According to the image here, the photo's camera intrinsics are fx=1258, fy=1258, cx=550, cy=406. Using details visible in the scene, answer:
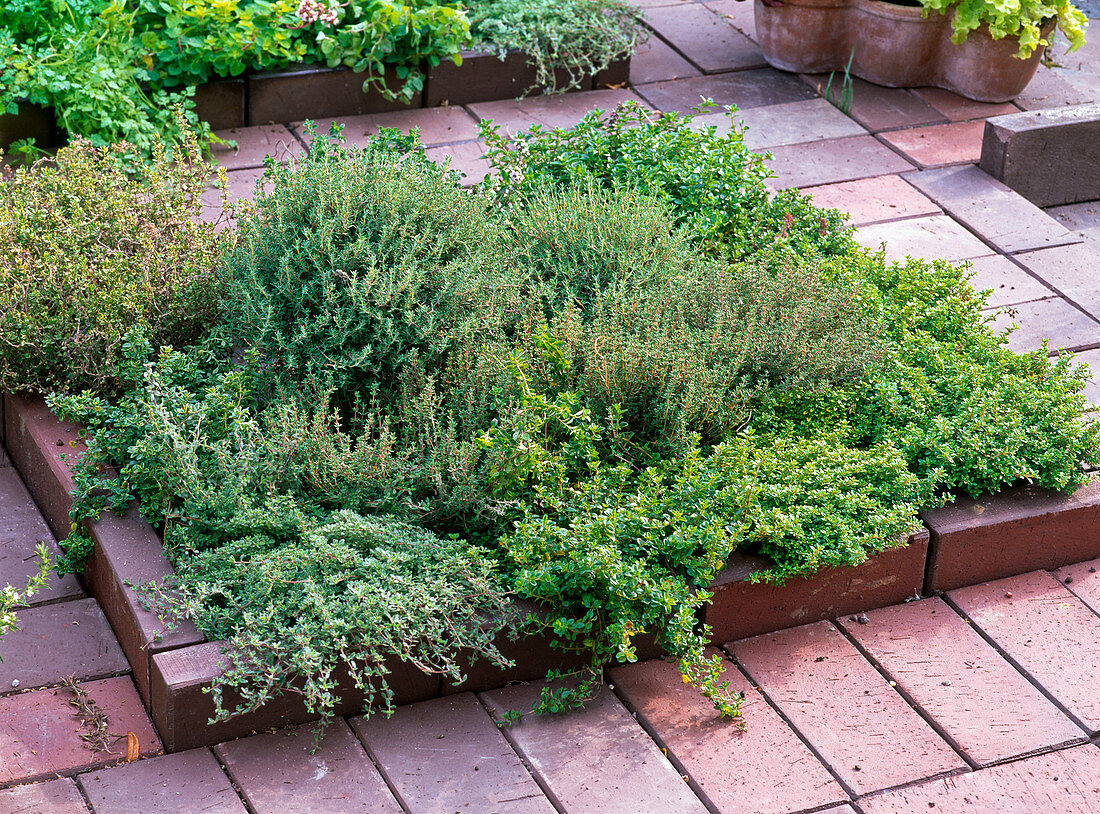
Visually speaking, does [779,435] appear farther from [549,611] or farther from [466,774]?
[466,774]

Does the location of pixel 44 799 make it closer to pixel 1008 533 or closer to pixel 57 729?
pixel 57 729

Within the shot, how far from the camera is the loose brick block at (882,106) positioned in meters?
6.15

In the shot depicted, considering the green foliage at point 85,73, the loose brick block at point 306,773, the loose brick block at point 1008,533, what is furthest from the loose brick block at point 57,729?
the green foliage at point 85,73

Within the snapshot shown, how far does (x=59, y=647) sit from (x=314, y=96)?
11.5ft

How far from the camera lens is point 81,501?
3242 mm

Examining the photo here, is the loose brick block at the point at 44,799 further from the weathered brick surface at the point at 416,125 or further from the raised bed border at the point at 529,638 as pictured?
the weathered brick surface at the point at 416,125

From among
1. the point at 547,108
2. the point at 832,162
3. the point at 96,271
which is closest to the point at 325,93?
the point at 547,108

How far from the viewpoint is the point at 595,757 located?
9.66 feet

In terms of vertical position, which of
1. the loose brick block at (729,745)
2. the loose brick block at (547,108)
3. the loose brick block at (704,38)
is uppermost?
the loose brick block at (704,38)

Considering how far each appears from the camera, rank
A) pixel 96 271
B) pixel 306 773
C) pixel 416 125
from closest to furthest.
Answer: pixel 306 773 → pixel 96 271 → pixel 416 125

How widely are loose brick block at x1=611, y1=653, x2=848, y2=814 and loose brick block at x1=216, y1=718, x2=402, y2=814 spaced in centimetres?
68

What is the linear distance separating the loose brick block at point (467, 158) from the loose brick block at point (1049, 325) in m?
2.24

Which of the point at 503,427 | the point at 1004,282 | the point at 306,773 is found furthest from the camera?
the point at 1004,282

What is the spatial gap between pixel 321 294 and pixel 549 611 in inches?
43.7
